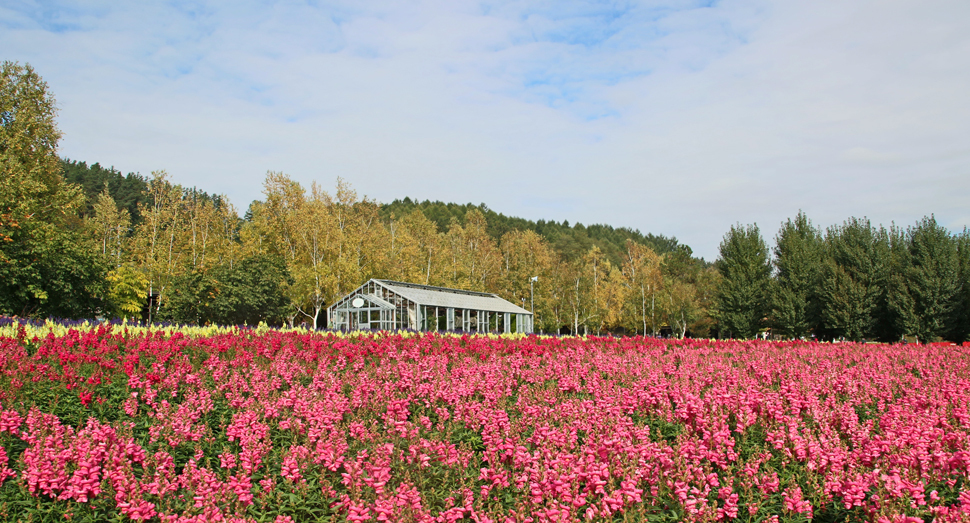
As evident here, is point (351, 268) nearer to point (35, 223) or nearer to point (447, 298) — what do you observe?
point (447, 298)

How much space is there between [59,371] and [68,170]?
87.8 m

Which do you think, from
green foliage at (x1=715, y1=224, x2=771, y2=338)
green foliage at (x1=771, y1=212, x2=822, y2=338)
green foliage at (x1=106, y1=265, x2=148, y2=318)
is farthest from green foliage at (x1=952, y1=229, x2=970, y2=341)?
green foliage at (x1=106, y1=265, x2=148, y2=318)

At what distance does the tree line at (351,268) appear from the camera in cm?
2491

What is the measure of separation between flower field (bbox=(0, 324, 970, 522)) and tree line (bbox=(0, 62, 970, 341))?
1935 centimetres

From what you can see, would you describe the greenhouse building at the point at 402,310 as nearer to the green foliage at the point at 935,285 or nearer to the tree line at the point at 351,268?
the tree line at the point at 351,268

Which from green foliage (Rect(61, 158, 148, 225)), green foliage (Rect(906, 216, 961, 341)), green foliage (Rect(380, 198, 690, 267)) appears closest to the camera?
green foliage (Rect(906, 216, 961, 341))

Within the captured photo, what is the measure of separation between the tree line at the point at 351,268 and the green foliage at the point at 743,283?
0.09 m

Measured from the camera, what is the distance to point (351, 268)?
124 ft

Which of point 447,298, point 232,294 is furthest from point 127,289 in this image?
point 447,298

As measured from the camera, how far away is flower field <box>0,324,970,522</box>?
12.4 feet

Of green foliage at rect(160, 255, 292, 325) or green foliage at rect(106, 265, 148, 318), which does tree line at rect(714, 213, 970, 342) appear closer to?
green foliage at rect(160, 255, 292, 325)

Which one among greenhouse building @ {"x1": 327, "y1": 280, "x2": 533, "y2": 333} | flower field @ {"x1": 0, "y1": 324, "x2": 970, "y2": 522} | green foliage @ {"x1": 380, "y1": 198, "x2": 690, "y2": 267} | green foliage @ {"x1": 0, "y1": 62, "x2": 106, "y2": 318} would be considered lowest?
flower field @ {"x1": 0, "y1": 324, "x2": 970, "y2": 522}

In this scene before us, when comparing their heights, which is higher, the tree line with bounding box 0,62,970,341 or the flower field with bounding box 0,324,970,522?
the tree line with bounding box 0,62,970,341

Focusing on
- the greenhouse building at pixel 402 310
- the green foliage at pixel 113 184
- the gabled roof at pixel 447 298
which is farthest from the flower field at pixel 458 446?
the green foliage at pixel 113 184
